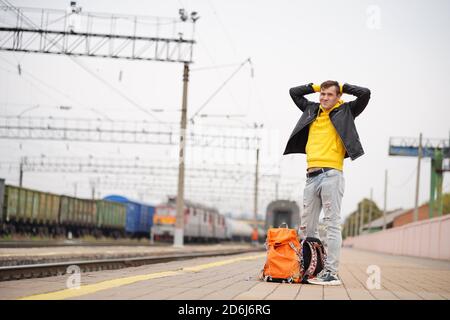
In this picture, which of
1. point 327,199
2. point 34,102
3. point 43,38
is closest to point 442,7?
point 327,199

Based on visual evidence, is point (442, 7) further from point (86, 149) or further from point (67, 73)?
point (86, 149)

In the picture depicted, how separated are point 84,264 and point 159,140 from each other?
26034mm

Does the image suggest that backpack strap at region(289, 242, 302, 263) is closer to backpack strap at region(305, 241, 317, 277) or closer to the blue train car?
backpack strap at region(305, 241, 317, 277)

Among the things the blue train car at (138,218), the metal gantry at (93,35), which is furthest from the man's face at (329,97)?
the blue train car at (138,218)

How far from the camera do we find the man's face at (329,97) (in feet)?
20.7

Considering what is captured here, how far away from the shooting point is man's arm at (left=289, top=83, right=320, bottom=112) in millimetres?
6629

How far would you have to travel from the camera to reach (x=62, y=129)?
34312mm

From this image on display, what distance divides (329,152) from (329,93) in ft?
1.91

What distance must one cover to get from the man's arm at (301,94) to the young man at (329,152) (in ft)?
0.32

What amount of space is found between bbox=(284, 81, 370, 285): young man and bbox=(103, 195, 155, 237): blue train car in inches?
1734

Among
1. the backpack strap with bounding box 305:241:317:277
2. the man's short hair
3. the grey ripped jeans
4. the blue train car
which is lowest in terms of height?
the blue train car

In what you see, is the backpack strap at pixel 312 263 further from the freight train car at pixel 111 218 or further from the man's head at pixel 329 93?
the freight train car at pixel 111 218

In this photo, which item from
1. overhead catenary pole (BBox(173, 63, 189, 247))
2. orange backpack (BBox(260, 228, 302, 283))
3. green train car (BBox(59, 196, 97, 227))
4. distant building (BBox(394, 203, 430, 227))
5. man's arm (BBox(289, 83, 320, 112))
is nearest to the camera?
orange backpack (BBox(260, 228, 302, 283))

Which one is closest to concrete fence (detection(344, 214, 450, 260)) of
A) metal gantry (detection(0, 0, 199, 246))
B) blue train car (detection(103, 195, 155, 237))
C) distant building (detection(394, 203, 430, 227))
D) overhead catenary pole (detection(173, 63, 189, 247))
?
overhead catenary pole (detection(173, 63, 189, 247))
